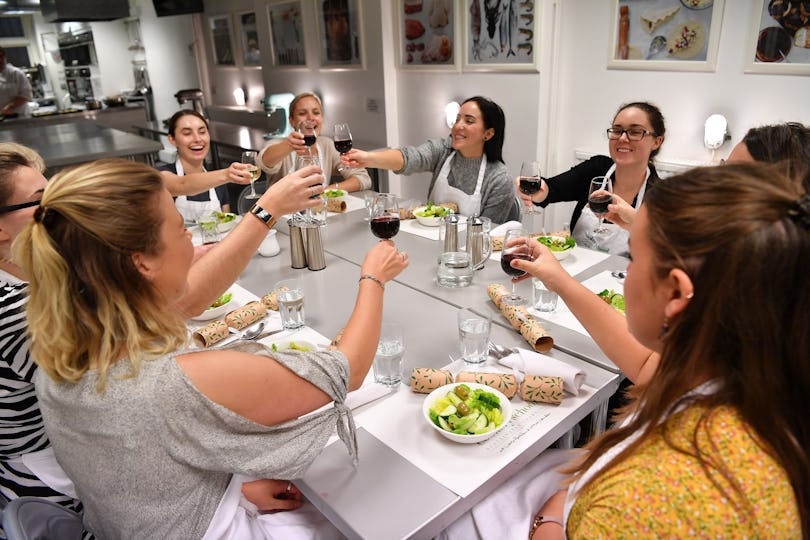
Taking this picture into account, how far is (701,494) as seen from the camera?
0.71m

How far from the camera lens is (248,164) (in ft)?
8.50

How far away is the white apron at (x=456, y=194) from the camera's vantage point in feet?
9.54

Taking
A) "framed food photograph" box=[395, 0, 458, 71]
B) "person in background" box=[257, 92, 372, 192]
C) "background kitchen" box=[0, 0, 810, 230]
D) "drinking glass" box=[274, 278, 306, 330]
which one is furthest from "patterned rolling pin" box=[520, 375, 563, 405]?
"framed food photograph" box=[395, 0, 458, 71]

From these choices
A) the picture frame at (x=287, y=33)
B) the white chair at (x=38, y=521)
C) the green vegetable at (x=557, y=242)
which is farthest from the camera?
the picture frame at (x=287, y=33)

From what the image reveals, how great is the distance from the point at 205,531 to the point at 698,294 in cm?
98

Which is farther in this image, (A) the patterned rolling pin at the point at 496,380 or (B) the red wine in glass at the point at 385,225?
(B) the red wine in glass at the point at 385,225

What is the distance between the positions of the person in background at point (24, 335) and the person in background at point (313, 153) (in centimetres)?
159

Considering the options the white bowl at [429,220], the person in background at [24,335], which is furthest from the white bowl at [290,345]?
the white bowl at [429,220]

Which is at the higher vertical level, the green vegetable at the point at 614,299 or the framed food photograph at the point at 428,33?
the framed food photograph at the point at 428,33

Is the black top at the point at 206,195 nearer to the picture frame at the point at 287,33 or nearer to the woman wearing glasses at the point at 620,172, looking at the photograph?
the woman wearing glasses at the point at 620,172

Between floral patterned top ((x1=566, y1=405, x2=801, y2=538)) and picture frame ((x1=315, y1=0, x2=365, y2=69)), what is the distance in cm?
481

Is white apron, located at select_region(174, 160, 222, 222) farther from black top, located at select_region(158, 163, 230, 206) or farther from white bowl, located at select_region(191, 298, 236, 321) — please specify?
white bowl, located at select_region(191, 298, 236, 321)

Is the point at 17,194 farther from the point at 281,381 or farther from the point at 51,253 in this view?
the point at 281,381

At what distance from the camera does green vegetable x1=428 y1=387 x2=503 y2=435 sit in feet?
3.85
